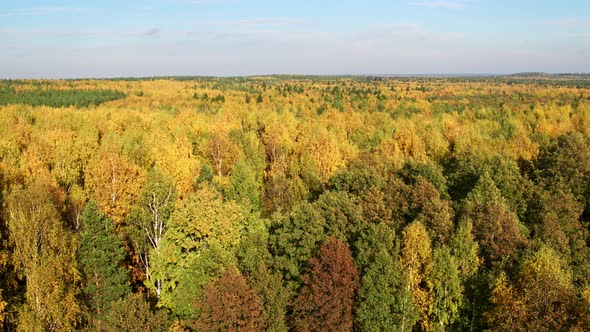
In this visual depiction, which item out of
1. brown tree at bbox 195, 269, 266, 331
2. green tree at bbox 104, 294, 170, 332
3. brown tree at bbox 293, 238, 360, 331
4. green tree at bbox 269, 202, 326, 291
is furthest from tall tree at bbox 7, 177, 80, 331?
brown tree at bbox 293, 238, 360, 331

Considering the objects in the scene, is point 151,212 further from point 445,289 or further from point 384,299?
point 445,289

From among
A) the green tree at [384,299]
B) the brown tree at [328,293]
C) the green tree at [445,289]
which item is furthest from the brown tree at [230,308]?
the green tree at [445,289]

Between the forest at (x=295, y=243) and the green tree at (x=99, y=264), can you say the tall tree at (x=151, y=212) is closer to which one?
the forest at (x=295, y=243)

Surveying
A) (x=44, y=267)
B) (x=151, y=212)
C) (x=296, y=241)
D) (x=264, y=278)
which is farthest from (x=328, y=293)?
(x=151, y=212)

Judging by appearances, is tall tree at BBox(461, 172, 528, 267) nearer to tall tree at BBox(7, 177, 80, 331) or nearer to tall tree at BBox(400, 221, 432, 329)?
tall tree at BBox(400, 221, 432, 329)

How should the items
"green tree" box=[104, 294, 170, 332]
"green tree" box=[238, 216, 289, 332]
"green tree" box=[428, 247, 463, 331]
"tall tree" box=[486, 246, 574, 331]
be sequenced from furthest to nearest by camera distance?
"green tree" box=[428, 247, 463, 331] < "green tree" box=[238, 216, 289, 332] < "green tree" box=[104, 294, 170, 332] < "tall tree" box=[486, 246, 574, 331]

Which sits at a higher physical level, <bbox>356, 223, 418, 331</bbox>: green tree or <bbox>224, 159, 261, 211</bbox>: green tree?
<bbox>224, 159, 261, 211</bbox>: green tree

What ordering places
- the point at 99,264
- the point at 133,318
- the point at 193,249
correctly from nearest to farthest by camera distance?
the point at 133,318 → the point at 99,264 → the point at 193,249

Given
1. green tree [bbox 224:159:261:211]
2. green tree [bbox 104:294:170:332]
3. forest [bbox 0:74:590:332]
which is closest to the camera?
green tree [bbox 104:294:170:332]
